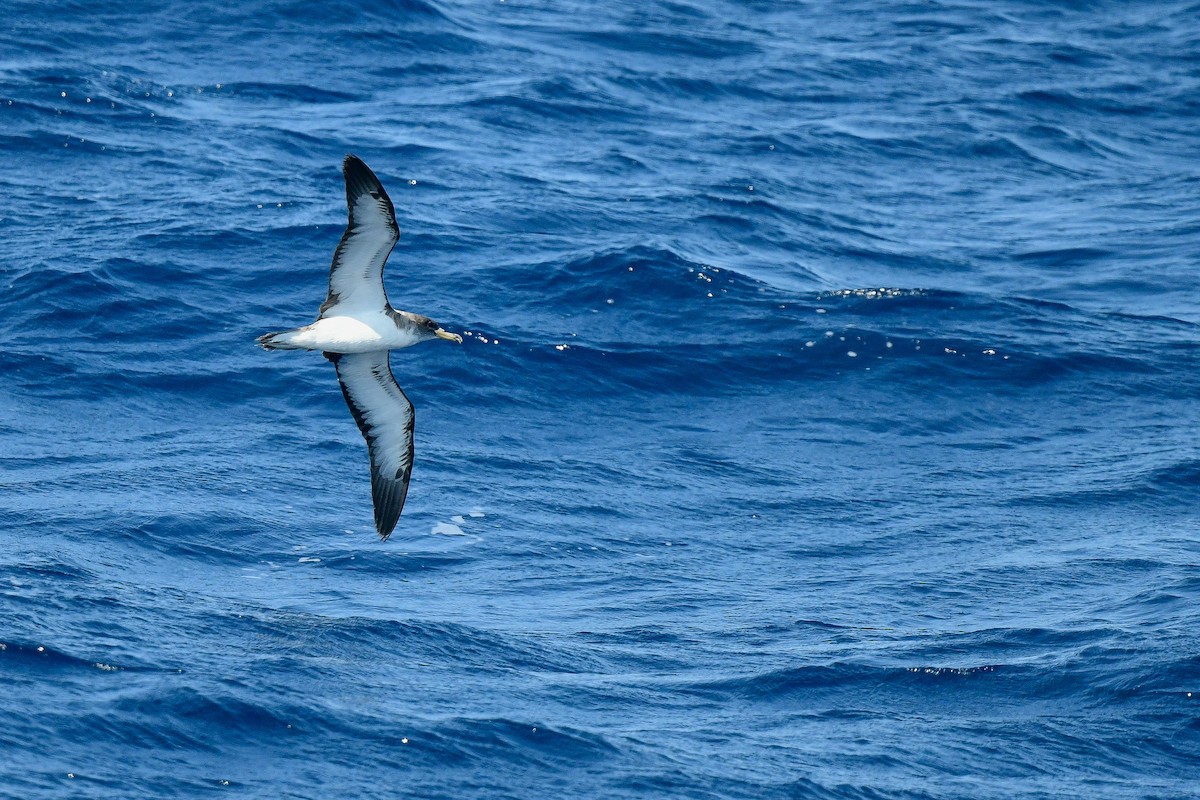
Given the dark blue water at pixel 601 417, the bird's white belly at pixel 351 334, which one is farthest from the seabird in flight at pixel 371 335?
the dark blue water at pixel 601 417

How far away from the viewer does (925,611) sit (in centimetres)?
1667

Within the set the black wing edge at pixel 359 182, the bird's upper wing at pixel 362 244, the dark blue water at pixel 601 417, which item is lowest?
the dark blue water at pixel 601 417

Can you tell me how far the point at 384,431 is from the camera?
54.0 feet

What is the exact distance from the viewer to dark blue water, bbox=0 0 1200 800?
13766mm

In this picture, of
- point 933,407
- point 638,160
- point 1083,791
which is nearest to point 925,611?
point 1083,791

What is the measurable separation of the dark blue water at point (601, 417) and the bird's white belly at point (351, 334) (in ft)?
7.99

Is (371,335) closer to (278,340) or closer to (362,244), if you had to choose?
(278,340)

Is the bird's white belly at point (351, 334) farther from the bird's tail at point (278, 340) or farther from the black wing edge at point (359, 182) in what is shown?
the black wing edge at point (359, 182)

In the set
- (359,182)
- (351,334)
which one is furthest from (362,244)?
(351,334)

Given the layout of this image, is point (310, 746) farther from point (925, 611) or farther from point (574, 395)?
point (574, 395)

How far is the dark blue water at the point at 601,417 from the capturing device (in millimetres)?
13766

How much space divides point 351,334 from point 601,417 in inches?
237

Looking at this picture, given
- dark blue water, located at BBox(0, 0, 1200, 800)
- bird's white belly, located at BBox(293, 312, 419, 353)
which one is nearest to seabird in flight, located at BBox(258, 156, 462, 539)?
bird's white belly, located at BBox(293, 312, 419, 353)

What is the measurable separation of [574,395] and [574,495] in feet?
7.93
